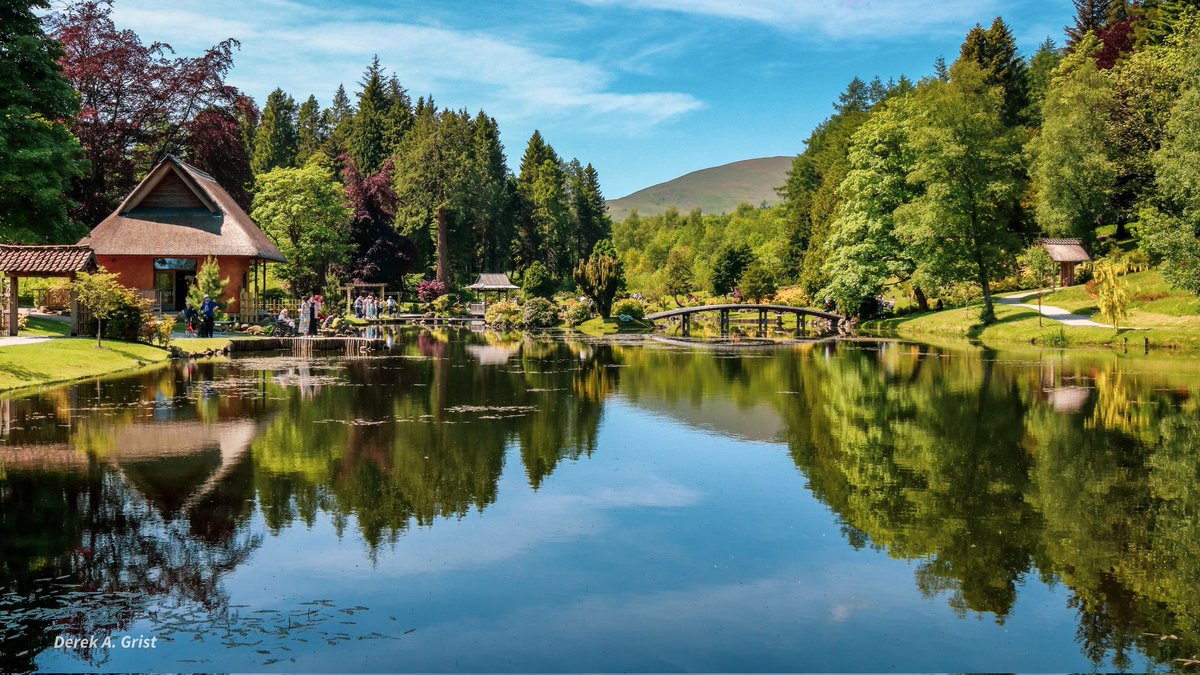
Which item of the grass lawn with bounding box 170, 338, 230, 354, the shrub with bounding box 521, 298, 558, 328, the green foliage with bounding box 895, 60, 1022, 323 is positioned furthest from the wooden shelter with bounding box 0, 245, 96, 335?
the green foliage with bounding box 895, 60, 1022, 323

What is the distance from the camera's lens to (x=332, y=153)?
4149 inches

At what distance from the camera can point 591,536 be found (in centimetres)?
1037

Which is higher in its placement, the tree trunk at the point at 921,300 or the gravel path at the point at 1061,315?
the tree trunk at the point at 921,300

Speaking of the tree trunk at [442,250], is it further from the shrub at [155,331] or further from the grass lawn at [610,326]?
the shrub at [155,331]

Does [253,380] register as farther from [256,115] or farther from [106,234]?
[256,115]

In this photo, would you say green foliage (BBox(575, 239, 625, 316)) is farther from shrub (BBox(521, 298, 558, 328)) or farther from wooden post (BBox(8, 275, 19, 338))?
wooden post (BBox(8, 275, 19, 338))

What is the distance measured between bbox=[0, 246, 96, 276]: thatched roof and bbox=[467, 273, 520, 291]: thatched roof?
5560 centimetres

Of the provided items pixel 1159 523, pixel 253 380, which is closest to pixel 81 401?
pixel 253 380

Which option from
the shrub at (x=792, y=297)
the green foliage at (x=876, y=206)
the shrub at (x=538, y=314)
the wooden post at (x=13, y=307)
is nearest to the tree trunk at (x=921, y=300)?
the green foliage at (x=876, y=206)

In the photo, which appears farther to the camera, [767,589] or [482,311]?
[482,311]

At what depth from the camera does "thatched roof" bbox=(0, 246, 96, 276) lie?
31.0 meters

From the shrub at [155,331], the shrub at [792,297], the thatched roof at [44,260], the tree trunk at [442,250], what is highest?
the tree trunk at [442,250]

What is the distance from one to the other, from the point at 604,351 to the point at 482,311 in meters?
44.0

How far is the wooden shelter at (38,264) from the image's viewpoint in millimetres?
30969
